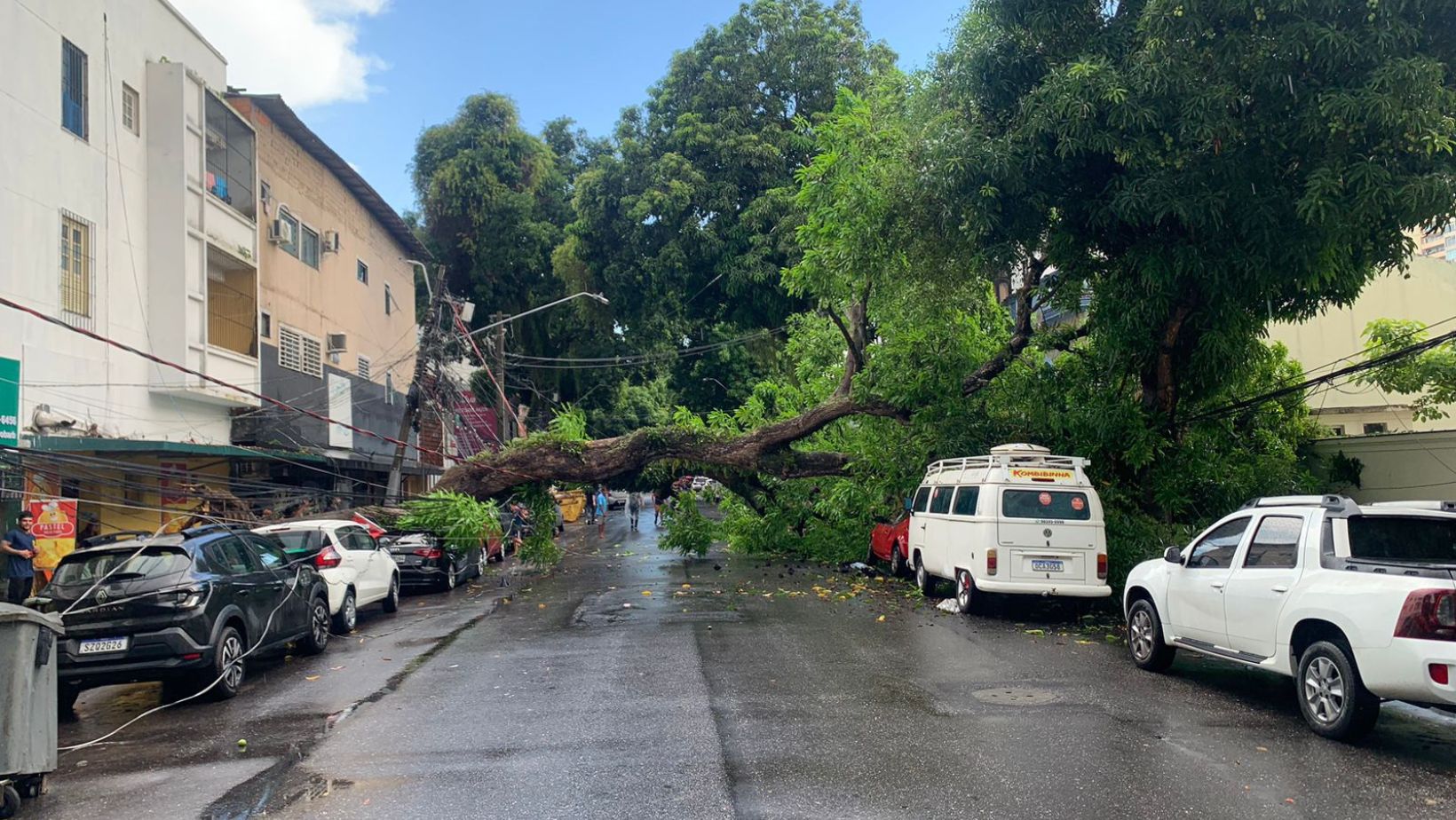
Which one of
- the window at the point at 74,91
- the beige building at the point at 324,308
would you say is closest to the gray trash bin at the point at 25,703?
the window at the point at 74,91

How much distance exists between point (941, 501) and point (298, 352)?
17175 mm

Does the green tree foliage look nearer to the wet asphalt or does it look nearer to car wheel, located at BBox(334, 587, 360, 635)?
the wet asphalt

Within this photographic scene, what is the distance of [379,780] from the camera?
6.31 meters

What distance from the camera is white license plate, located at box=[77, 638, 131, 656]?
8.96 meters

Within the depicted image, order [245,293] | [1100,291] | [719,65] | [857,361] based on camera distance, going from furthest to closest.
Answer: [719,65], [245,293], [857,361], [1100,291]

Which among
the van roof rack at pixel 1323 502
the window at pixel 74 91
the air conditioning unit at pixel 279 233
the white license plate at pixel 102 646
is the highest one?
the window at pixel 74 91

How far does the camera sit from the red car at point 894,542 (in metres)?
18.3

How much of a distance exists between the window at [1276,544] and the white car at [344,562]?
35.0 ft

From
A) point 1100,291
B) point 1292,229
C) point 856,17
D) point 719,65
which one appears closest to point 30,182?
point 1100,291

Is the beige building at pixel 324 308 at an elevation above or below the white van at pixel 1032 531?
above

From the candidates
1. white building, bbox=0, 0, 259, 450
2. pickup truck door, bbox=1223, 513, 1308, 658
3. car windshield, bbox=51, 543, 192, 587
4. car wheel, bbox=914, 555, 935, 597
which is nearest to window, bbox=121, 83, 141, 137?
white building, bbox=0, 0, 259, 450

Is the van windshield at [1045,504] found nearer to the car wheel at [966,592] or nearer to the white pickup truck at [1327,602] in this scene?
the car wheel at [966,592]

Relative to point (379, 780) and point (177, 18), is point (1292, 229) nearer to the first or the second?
point (379, 780)

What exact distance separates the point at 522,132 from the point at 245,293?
18.8 meters
